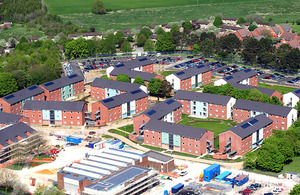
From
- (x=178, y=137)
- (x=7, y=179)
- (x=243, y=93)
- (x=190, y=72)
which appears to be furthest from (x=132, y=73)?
(x=7, y=179)

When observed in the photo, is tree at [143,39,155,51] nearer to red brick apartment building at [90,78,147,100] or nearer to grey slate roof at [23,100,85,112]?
red brick apartment building at [90,78,147,100]

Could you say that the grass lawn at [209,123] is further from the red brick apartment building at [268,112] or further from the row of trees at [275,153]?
the row of trees at [275,153]

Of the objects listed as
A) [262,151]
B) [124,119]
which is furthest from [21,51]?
[262,151]

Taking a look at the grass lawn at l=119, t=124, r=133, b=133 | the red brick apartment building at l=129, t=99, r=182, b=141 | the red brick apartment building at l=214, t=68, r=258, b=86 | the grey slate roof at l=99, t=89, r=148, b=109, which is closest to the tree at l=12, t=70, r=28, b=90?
the grey slate roof at l=99, t=89, r=148, b=109

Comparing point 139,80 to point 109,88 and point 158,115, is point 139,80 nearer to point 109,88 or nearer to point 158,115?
point 109,88

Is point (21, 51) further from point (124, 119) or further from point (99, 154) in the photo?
point (99, 154)

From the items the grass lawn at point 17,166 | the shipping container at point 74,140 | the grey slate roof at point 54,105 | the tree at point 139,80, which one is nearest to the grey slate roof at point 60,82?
the grey slate roof at point 54,105
